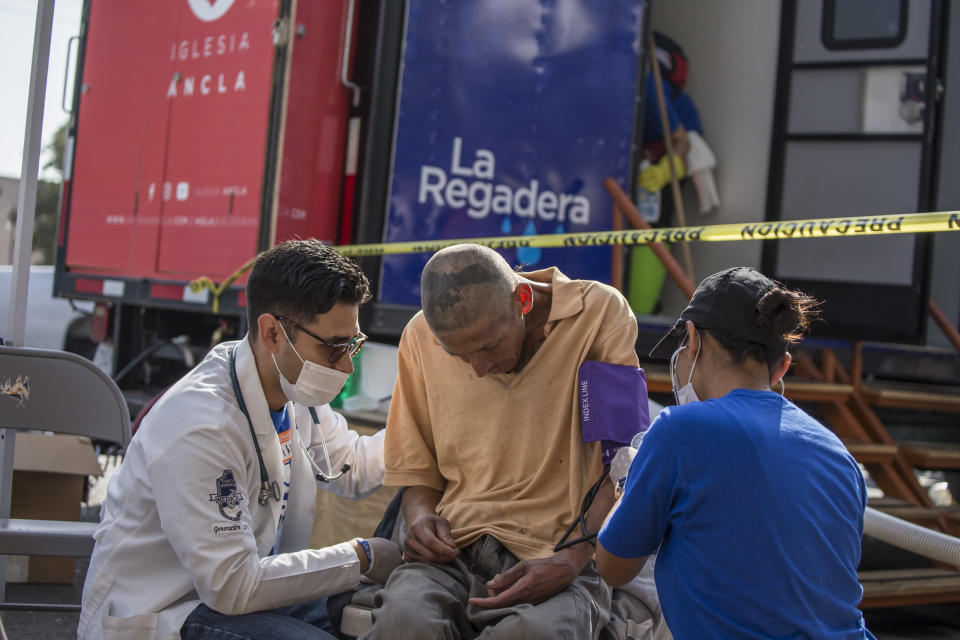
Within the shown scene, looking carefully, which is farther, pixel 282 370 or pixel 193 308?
pixel 193 308

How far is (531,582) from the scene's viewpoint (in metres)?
1.98

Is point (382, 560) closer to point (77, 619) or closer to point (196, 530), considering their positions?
point (196, 530)

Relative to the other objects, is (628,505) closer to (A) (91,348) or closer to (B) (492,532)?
(B) (492,532)

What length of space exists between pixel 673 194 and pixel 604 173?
108 centimetres

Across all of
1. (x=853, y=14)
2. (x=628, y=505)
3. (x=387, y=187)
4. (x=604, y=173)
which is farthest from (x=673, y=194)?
(x=628, y=505)

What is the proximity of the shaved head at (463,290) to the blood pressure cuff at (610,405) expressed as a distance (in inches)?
10.6

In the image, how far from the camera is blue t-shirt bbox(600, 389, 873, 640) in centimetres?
149

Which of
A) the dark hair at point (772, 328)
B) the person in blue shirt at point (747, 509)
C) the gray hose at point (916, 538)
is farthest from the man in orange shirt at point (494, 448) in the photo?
the gray hose at point (916, 538)

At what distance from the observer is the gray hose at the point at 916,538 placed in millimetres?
2434

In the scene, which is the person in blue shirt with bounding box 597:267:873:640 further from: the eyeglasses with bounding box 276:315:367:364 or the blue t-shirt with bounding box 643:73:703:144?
the blue t-shirt with bounding box 643:73:703:144

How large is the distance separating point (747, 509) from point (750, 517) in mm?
14

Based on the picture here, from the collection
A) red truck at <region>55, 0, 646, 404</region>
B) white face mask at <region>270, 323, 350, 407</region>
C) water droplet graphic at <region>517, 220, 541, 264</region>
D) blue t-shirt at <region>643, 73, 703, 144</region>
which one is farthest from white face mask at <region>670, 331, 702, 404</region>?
blue t-shirt at <region>643, 73, 703, 144</region>

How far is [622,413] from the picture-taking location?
215cm

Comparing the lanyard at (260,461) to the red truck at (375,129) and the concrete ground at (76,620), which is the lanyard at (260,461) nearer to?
the concrete ground at (76,620)
